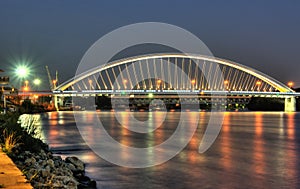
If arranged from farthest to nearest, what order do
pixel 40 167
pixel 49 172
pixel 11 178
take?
pixel 40 167, pixel 49 172, pixel 11 178

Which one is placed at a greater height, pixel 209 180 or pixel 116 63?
pixel 116 63

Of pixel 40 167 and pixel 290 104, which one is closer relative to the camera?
pixel 40 167

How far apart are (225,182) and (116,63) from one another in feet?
269

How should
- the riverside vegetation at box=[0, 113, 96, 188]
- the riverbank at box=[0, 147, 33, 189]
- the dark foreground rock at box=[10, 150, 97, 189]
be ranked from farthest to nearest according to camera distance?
the riverside vegetation at box=[0, 113, 96, 188], the dark foreground rock at box=[10, 150, 97, 189], the riverbank at box=[0, 147, 33, 189]

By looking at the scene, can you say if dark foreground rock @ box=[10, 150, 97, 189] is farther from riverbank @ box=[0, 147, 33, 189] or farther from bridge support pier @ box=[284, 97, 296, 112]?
bridge support pier @ box=[284, 97, 296, 112]

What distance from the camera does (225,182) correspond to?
12742 mm

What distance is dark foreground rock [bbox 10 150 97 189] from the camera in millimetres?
8539

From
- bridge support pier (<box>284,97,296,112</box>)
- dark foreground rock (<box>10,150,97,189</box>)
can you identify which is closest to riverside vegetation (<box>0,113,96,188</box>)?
Answer: dark foreground rock (<box>10,150,97,189</box>)

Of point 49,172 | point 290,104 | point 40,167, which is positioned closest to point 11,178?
point 49,172

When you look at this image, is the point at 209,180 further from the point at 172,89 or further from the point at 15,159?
the point at 172,89

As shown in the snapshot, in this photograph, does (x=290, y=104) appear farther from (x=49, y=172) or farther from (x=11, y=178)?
(x=11, y=178)

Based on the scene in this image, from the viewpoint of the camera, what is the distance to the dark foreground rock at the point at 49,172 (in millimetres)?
8539

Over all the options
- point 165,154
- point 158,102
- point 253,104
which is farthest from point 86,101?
point 165,154

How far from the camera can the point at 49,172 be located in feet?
32.3
